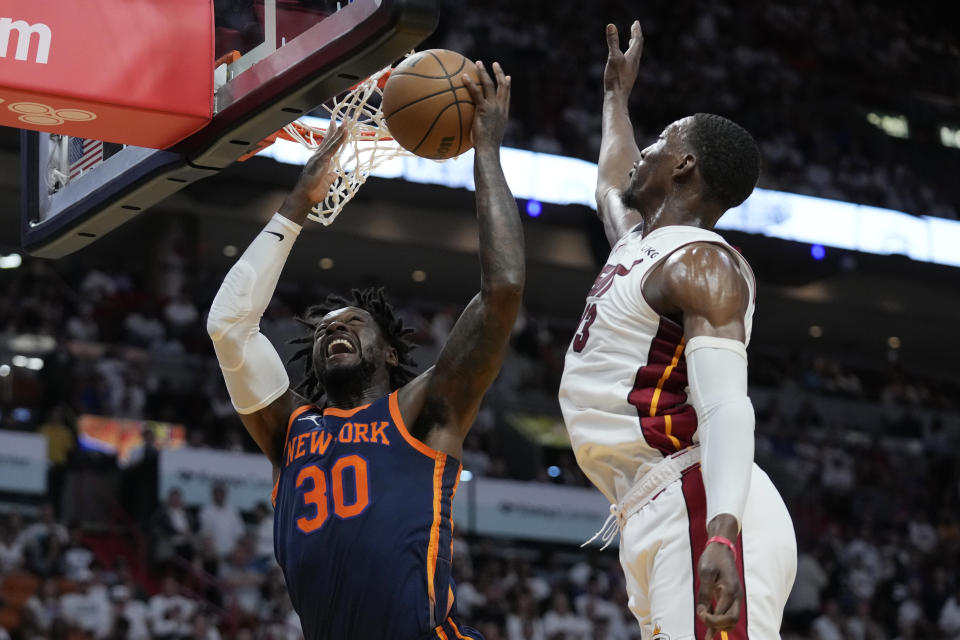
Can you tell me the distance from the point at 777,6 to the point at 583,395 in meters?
21.0

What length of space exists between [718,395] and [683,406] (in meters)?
0.25

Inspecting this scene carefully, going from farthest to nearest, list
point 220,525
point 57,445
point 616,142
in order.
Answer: point 57,445, point 220,525, point 616,142

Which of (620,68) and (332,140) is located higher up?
(620,68)

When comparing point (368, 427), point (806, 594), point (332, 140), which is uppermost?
point (332, 140)

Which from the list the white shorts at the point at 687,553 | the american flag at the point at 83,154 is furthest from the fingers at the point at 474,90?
the american flag at the point at 83,154

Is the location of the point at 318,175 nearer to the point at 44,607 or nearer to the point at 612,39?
the point at 612,39

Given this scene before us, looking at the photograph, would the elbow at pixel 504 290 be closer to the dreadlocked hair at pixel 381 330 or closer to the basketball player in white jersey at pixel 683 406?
the basketball player in white jersey at pixel 683 406

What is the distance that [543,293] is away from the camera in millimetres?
21547

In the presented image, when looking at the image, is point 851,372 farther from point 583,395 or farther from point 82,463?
point 583,395

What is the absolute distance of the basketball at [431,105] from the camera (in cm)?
399

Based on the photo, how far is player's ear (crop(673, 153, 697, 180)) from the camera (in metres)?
3.63

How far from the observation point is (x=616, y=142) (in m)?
4.44

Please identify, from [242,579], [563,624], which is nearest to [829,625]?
[563,624]

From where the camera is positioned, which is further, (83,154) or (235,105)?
(83,154)
